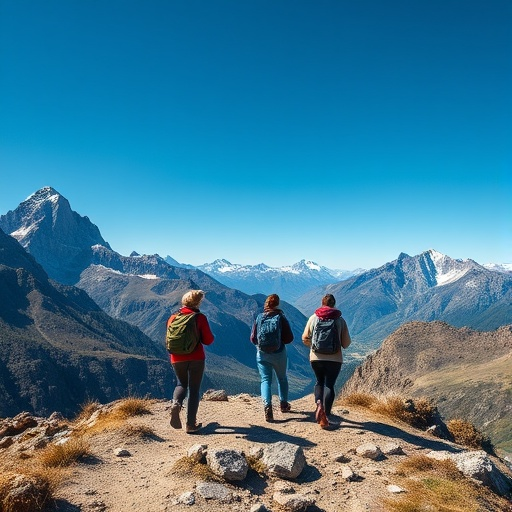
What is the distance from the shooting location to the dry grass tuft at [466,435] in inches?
662

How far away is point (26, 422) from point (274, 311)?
13344mm

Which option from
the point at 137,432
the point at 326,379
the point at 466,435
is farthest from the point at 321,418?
the point at 466,435

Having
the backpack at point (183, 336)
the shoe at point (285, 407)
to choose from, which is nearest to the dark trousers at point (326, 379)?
the shoe at point (285, 407)

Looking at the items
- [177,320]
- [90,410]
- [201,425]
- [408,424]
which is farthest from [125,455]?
[408,424]

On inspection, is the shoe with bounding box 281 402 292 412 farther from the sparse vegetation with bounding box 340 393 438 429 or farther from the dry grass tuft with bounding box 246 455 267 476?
the dry grass tuft with bounding box 246 455 267 476

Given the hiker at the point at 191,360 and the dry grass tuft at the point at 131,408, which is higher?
the hiker at the point at 191,360

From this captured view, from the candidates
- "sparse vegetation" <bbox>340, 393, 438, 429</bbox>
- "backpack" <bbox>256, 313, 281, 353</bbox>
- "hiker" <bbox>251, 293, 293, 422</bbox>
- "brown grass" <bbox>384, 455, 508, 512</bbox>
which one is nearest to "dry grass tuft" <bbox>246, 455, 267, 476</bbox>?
"brown grass" <bbox>384, 455, 508, 512</bbox>

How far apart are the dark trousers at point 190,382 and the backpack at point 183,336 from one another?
54 cm

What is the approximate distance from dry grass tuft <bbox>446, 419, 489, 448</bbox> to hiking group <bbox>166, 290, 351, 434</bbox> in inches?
262

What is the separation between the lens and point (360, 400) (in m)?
17.0

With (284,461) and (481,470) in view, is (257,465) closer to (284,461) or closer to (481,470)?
(284,461)

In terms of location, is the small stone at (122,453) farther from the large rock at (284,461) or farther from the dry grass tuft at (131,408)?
the dry grass tuft at (131,408)

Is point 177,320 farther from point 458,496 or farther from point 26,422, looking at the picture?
point 26,422

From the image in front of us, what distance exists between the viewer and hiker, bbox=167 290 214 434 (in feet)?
41.8
